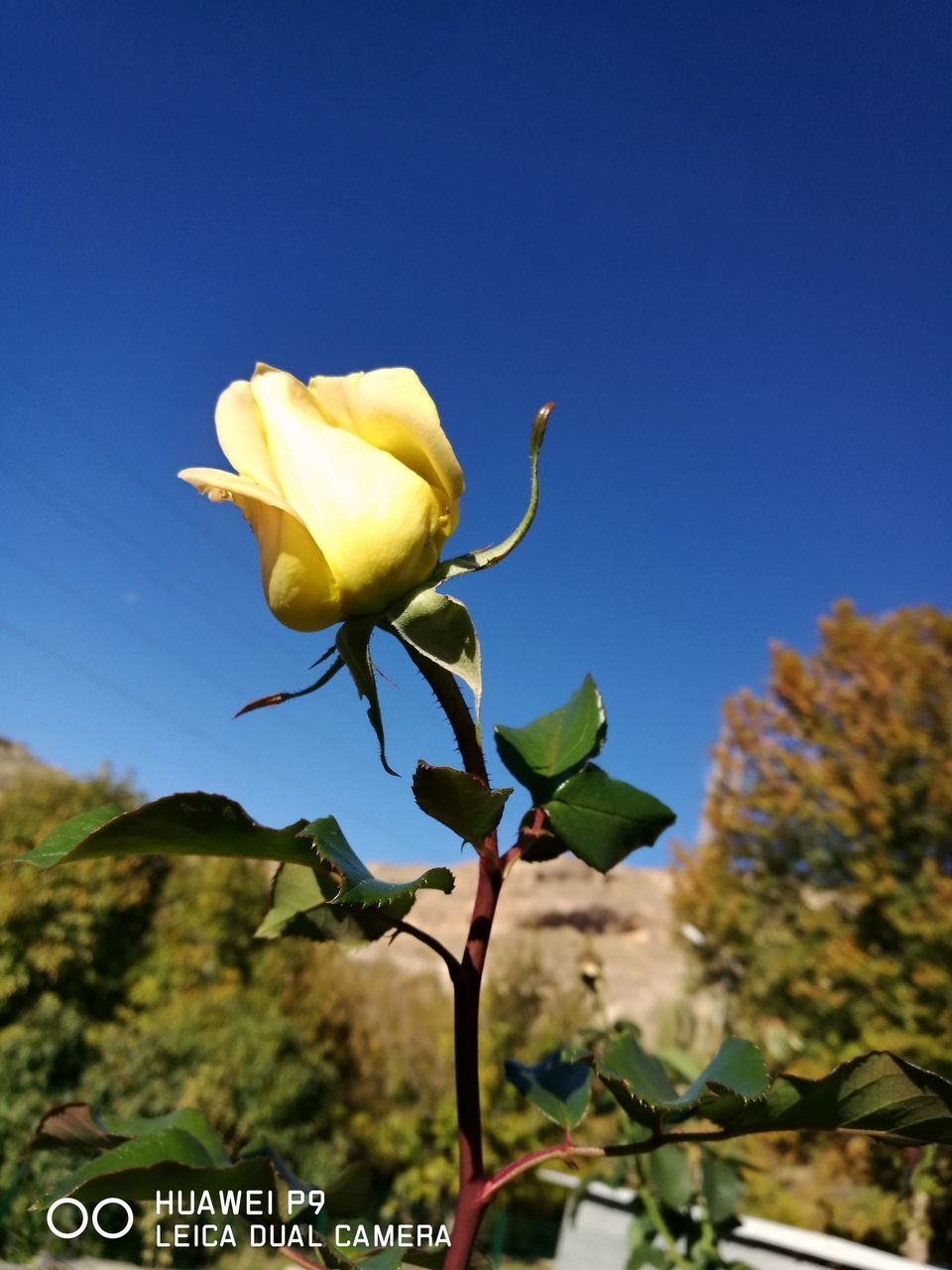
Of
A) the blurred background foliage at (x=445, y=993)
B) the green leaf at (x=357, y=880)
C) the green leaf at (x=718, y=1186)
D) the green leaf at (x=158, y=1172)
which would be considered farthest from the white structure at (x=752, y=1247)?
the green leaf at (x=357, y=880)

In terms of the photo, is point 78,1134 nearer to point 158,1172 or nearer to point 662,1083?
point 158,1172

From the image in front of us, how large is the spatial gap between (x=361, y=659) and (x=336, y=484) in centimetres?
9

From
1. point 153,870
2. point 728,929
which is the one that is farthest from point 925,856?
point 153,870

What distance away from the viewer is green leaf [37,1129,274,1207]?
1.50ft

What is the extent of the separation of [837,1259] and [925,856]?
604 centimetres

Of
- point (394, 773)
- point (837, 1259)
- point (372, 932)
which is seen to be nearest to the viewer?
point (394, 773)

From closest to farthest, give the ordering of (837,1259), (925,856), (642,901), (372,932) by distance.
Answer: (372,932) → (837,1259) → (925,856) → (642,901)

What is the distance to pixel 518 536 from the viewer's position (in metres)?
0.49

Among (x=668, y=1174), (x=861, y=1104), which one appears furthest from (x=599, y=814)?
(x=668, y=1174)

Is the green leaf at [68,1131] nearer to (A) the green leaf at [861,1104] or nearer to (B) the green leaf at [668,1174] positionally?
(A) the green leaf at [861,1104]

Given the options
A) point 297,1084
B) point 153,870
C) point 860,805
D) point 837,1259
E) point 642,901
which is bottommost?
point 837,1259

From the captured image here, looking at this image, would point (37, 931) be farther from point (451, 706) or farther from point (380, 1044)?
point (451, 706)

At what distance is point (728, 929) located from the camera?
11.4 m

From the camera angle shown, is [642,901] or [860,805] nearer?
[860,805]
